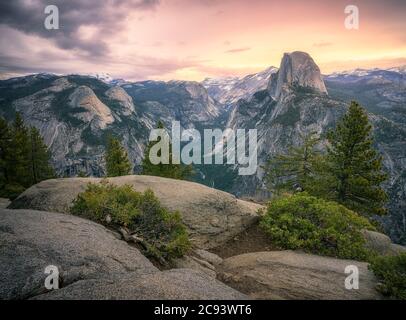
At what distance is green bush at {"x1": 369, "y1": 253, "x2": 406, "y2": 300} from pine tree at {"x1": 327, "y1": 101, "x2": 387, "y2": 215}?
1565 cm

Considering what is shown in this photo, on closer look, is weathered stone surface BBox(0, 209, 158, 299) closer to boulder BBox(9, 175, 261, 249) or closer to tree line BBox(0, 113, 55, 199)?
boulder BBox(9, 175, 261, 249)

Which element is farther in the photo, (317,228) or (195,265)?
(317,228)

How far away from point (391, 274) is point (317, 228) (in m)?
4.14

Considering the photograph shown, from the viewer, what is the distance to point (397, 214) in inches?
6191

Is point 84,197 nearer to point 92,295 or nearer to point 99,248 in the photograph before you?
point 99,248

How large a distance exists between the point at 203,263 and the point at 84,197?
6000mm

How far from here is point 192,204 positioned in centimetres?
1608

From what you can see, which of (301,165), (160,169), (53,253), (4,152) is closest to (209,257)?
(53,253)

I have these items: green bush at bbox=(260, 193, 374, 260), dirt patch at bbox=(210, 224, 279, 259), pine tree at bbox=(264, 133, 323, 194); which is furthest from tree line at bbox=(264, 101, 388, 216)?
green bush at bbox=(260, 193, 374, 260)

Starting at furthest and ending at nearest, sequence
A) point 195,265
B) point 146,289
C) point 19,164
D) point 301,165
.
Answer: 1. point 19,164
2. point 301,165
3. point 195,265
4. point 146,289

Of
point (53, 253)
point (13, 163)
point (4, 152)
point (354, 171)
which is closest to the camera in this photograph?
point (53, 253)

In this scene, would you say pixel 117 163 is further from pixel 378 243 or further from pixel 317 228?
pixel 378 243

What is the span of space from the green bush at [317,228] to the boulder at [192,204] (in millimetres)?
1908

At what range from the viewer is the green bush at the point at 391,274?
361 inches
